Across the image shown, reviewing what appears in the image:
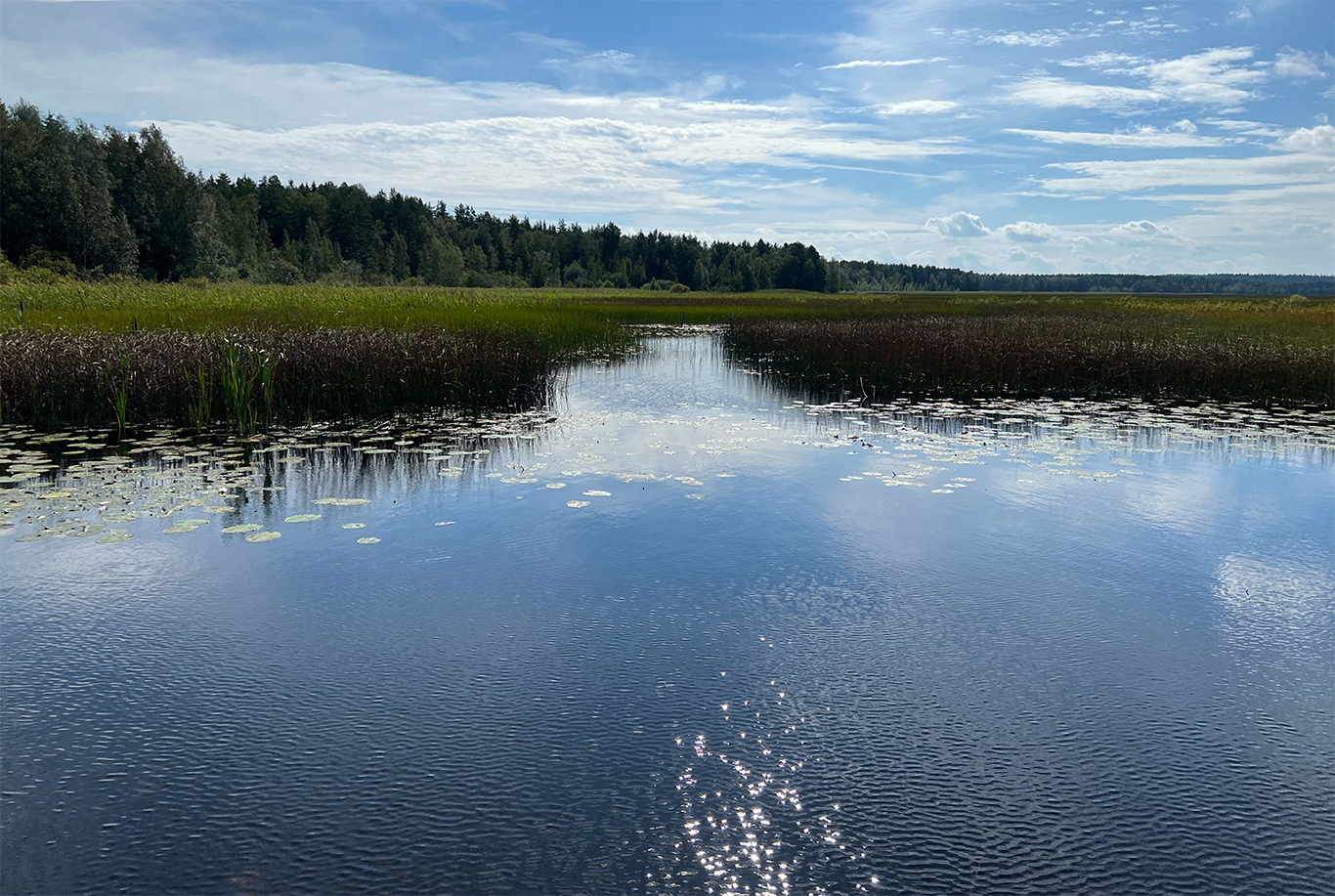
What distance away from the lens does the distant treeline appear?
46062mm

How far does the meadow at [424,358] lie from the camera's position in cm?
1081

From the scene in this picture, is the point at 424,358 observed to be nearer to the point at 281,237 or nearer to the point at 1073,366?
the point at 1073,366

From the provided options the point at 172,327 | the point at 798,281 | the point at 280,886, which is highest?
the point at 798,281

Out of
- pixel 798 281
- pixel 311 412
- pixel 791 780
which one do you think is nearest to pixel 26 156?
pixel 311 412

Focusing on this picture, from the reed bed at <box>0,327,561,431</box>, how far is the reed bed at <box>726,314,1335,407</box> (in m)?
7.18

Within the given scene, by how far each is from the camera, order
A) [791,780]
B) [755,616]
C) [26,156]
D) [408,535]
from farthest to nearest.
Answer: [26,156] → [408,535] → [755,616] → [791,780]

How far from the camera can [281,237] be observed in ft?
290

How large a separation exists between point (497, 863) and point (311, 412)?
A: 1012 centimetres

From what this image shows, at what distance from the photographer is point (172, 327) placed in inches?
549

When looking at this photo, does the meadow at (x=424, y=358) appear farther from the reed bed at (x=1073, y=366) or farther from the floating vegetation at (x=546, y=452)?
the floating vegetation at (x=546, y=452)

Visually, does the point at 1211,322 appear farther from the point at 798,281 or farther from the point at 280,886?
the point at 798,281

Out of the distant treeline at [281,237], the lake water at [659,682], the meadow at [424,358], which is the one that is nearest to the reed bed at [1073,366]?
the meadow at [424,358]

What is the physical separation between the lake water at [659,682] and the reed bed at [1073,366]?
764 cm

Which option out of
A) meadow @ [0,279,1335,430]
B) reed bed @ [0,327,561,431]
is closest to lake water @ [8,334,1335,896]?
reed bed @ [0,327,561,431]
